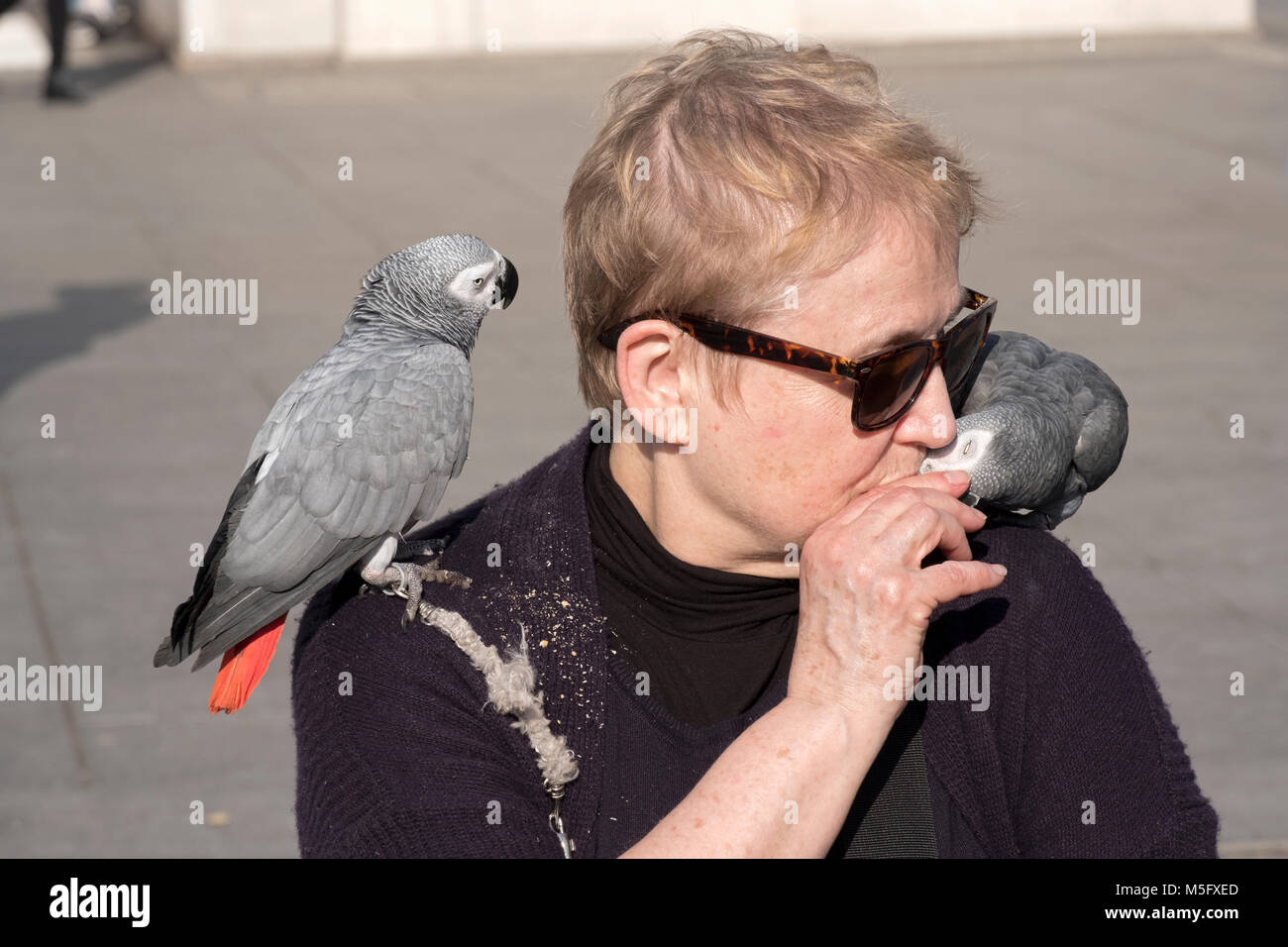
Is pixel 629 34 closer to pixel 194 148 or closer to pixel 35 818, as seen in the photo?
pixel 194 148

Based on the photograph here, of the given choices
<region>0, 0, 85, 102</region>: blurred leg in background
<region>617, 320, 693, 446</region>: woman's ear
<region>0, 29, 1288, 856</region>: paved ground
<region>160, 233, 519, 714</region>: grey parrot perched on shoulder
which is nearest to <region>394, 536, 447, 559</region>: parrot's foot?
<region>160, 233, 519, 714</region>: grey parrot perched on shoulder

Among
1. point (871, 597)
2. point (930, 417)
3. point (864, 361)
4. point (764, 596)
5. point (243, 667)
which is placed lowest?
point (243, 667)

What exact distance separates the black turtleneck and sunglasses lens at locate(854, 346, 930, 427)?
0.95 ft

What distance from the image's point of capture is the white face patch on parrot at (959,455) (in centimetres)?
190

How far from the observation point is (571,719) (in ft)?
5.72

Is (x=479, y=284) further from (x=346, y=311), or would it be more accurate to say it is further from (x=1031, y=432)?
(x=346, y=311)

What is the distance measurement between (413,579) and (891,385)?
26.0 inches

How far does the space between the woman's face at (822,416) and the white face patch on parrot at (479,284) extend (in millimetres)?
481

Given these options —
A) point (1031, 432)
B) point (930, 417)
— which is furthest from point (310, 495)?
point (1031, 432)

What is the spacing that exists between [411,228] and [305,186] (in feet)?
4.95

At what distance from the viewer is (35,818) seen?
3.67 metres

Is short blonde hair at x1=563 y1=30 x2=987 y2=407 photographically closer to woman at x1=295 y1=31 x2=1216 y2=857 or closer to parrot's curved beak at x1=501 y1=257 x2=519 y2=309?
woman at x1=295 y1=31 x2=1216 y2=857

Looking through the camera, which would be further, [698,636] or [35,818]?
[35,818]

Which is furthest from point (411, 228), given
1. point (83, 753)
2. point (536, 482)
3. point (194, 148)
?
point (536, 482)
